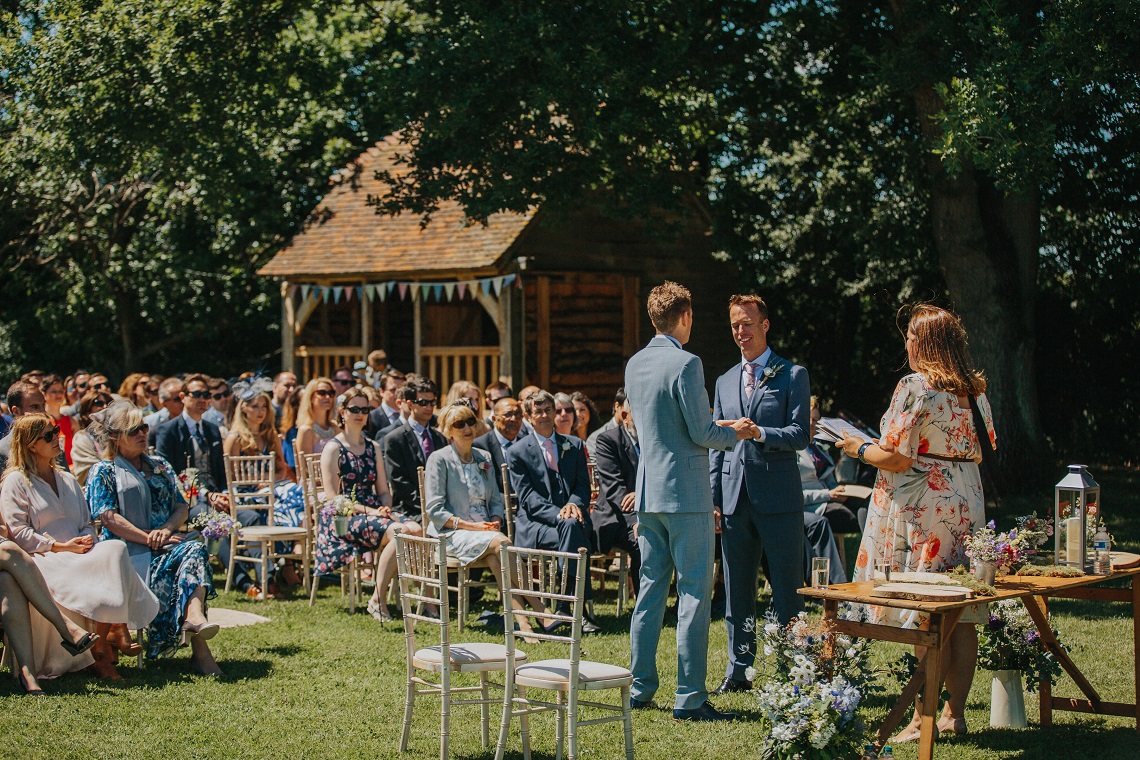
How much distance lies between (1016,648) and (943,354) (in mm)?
1532

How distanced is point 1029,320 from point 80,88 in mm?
12211

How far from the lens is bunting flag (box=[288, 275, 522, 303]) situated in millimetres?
16734

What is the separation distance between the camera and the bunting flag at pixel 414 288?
1673 cm

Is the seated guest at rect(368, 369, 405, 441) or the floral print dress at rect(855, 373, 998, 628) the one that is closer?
the floral print dress at rect(855, 373, 998, 628)

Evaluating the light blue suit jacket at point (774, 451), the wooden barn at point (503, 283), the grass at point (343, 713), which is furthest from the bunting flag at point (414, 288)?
the light blue suit jacket at point (774, 451)

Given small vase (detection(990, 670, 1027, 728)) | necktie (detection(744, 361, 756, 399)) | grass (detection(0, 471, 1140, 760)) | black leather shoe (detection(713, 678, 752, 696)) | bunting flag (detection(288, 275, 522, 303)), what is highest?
bunting flag (detection(288, 275, 522, 303))

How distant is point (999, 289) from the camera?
1460 cm

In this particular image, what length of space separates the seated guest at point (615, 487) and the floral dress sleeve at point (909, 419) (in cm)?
370

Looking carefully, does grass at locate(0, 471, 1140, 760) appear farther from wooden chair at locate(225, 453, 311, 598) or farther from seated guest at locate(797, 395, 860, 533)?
seated guest at locate(797, 395, 860, 533)

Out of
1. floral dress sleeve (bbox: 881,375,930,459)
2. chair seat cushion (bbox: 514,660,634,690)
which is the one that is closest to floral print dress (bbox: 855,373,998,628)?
floral dress sleeve (bbox: 881,375,930,459)

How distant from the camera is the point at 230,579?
10.6 meters

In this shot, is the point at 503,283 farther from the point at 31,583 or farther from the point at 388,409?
the point at 31,583

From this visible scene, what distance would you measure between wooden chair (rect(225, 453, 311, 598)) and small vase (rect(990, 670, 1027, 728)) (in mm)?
6046

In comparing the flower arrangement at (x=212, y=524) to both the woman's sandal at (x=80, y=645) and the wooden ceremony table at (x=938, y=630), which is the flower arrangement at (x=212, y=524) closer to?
the woman's sandal at (x=80, y=645)
